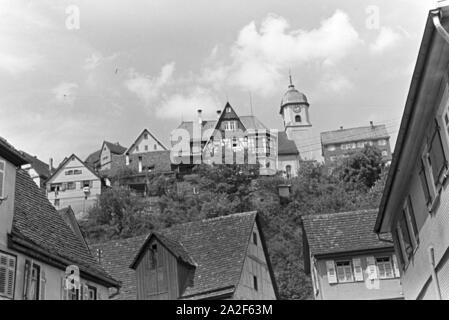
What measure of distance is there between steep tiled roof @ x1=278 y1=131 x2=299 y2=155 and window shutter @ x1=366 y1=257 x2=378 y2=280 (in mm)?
62449

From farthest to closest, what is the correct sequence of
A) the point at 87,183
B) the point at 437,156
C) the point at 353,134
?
1. the point at 353,134
2. the point at 87,183
3. the point at 437,156

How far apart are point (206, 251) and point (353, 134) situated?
80.0 m

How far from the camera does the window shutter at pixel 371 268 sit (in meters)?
29.3

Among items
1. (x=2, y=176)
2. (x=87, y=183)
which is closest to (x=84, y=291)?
(x=2, y=176)

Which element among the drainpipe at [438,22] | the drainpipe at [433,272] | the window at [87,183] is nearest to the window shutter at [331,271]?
the drainpipe at [433,272]

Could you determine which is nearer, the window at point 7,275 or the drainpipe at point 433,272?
the drainpipe at point 433,272

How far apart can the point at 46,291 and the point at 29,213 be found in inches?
115

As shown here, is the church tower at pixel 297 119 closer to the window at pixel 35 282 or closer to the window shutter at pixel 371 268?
the window shutter at pixel 371 268

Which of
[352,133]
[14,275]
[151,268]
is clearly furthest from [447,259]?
[352,133]

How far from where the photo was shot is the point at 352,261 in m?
29.6

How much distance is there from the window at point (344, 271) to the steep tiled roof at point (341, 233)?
895 mm

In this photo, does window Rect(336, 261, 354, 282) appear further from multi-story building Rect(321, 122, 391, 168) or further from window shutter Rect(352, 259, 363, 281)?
multi-story building Rect(321, 122, 391, 168)

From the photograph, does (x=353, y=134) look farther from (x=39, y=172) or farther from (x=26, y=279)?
(x=26, y=279)

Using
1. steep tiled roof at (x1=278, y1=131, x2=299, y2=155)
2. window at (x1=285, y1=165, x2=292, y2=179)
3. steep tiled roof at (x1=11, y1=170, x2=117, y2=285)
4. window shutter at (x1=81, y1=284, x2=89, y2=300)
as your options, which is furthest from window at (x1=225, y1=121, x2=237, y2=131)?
window shutter at (x1=81, y1=284, x2=89, y2=300)
